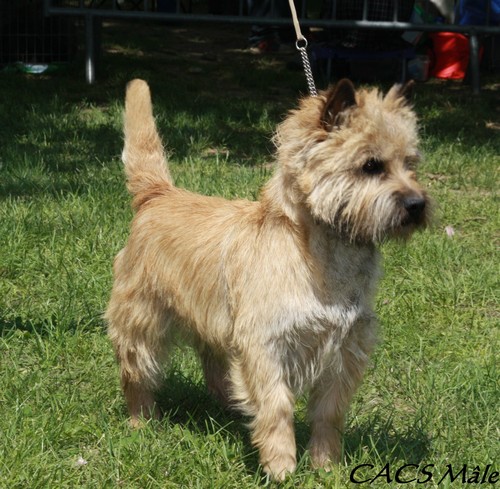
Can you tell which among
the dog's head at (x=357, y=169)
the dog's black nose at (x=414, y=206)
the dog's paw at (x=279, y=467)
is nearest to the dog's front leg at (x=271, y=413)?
the dog's paw at (x=279, y=467)

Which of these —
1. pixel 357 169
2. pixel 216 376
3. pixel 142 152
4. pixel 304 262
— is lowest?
pixel 216 376

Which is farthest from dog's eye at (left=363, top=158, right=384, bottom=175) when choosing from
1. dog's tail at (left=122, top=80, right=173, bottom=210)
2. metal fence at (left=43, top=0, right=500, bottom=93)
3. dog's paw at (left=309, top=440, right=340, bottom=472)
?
metal fence at (left=43, top=0, right=500, bottom=93)

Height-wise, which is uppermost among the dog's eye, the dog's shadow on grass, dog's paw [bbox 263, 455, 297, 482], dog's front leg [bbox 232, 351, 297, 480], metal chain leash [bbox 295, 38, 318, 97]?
metal chain leash [bbox 295, 38, 318, 97]

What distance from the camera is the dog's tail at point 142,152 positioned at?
13.9 feet

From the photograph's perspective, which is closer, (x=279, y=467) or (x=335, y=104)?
(x=335, y=104)

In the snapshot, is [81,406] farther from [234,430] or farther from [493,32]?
[493,32]

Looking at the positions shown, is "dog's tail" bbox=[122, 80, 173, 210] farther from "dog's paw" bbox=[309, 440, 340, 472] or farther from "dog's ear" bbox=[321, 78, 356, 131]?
"dog's paw" bbox=[309, 440, 340, 472]

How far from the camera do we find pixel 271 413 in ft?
11.4

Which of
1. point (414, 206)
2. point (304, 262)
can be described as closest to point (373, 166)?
point (414, 206)

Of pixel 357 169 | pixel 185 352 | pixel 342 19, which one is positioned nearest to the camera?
pixel 357 169

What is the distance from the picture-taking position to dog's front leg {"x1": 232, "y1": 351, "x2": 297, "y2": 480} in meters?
3.46

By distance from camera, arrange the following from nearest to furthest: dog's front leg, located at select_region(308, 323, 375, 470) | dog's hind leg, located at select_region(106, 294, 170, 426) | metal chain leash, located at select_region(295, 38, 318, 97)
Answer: dog's front leg, located at select_region(308, 323, 375, 470) < metal chain leash, located at select_region(295, 38, 318, 97) < dog's hind leg, located at select_region(106, 294, 170, 426)

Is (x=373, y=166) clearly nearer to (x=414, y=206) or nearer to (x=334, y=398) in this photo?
(x=414, y=206)

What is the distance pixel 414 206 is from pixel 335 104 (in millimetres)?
421
